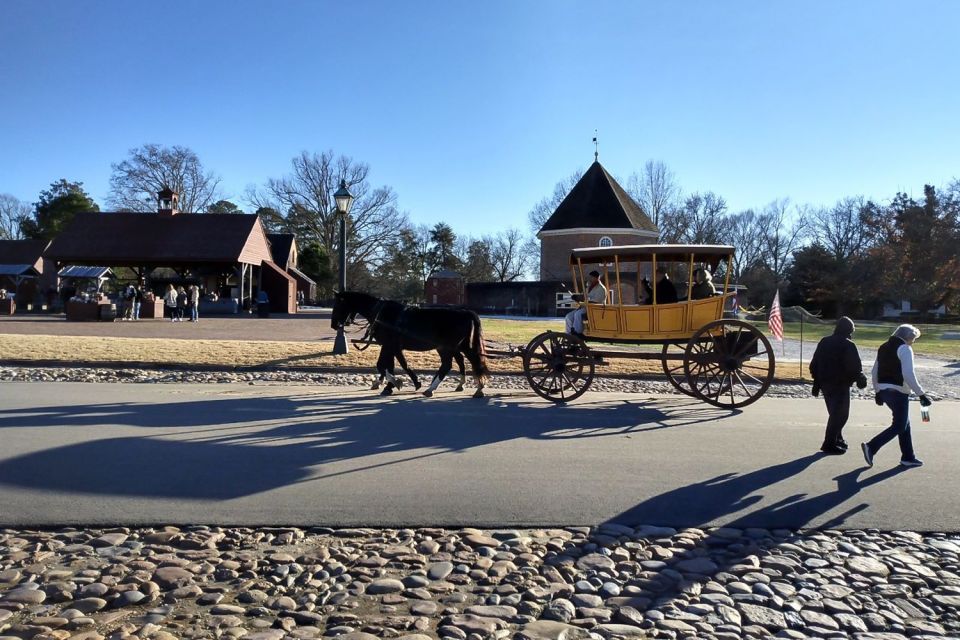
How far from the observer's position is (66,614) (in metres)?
3.47

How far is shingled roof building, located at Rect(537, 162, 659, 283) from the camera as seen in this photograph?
4878 centimetres

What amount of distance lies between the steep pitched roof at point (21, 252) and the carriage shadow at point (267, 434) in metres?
58.1

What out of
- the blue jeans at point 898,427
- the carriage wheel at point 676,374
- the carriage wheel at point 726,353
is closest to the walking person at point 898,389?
the blue jeans at point 898,427

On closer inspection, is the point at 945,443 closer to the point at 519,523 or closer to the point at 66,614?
the point at 519,523

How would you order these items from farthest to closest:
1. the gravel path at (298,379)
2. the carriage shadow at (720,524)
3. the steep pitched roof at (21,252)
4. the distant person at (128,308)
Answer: the steep pitched roof at (21,252)
the distant person at (128,308)
the gravel path at (298,379)
the carriage shadow at (720,524)

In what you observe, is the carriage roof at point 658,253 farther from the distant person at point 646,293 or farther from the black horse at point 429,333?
the black horse at point 429,333

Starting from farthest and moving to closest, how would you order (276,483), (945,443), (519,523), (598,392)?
(598,392)
(945,443)
(276,483)
(519,523)

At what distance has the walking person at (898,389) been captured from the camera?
21.2 ft

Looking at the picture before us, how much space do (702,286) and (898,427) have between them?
4.12 metres

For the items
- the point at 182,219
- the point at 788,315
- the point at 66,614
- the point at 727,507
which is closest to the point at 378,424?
the point at 727,507

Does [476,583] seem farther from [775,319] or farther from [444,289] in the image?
[444,289]

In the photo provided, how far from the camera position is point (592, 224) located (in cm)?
4916

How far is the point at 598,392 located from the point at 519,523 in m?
7.36

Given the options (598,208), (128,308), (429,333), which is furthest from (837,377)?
(598,208)
